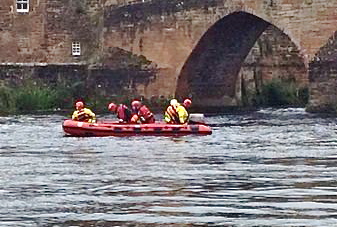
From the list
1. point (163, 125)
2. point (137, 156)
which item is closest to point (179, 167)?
point (137, 156)

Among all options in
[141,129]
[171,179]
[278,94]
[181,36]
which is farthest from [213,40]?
[171,179]

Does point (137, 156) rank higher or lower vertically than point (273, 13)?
lower

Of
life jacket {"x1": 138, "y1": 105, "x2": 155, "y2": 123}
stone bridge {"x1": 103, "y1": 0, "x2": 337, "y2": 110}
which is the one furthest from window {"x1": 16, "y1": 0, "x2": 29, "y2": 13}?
life jacket {"x1": 138, "y1": 105, "x2": 155, "y2": 123}

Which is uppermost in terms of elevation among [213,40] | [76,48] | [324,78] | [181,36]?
[181,36]

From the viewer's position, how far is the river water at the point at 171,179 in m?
16.8

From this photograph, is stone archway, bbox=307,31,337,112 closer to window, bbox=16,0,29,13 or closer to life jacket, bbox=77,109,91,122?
life jacket, bbox=77,109,91,122

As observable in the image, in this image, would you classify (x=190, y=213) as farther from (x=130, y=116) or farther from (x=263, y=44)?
(x=263, y=44)

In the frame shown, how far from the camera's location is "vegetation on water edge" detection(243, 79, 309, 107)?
55.5 meters

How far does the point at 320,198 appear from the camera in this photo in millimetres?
18328

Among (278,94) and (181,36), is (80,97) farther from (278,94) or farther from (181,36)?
(278,94)

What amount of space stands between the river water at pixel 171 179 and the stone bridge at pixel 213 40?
39.6 feet

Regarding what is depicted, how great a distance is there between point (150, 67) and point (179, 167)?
29680 mm

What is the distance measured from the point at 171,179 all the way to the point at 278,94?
3507cm

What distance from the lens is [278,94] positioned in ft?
184
